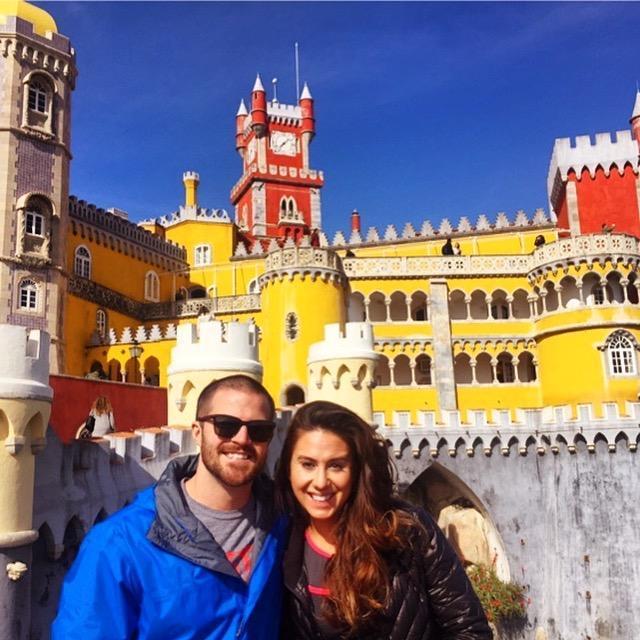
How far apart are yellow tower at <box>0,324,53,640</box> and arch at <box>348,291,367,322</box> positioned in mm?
26461

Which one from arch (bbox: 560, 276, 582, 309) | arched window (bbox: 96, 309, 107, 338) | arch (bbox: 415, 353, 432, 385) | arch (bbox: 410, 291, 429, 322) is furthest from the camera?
arched window (bbox: 96, 309, 107, 338)

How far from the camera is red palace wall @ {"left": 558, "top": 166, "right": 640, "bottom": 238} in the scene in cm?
4000

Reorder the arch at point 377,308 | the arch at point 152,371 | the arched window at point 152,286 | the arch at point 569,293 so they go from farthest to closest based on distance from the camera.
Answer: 1. the arched window at point 152,286
2. the arch at point 152,371
3. the arch at point 377,308
4. the arch at point 569,293

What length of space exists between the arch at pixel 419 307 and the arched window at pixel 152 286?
59.2ft

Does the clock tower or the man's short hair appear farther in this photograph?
the clock tower

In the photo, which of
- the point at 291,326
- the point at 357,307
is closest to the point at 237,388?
the point at 291,326

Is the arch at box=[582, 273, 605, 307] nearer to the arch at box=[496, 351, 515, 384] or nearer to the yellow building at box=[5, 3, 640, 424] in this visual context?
the yellow building at box=[5, 3, 640, 424]

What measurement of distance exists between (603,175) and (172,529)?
42.2m

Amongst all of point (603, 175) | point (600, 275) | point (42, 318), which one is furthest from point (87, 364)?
point (603, 175)

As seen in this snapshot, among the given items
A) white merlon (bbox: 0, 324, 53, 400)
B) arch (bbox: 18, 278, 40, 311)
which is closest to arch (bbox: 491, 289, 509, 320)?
arch (bbox: 18, 278, 40, 311)

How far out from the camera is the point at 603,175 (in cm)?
4072

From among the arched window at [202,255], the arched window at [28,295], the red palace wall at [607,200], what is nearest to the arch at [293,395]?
the arched window at [28,295]

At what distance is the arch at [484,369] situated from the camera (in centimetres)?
3662

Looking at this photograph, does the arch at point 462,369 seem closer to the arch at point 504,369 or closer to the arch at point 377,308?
the arch at point 504,369
